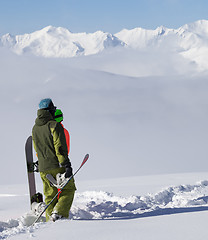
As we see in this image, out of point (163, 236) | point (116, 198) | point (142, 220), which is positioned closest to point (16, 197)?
point (116, 198)

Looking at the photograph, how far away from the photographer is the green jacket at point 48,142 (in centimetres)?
499

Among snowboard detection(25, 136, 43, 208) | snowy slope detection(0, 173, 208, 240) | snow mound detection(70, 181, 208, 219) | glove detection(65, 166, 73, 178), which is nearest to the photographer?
snowy slope detection(0, 173, 208, 240)

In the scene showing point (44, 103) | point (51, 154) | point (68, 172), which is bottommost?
point (68, 172)

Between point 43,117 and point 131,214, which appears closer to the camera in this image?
point 43,117

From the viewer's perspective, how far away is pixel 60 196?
17.0 ft

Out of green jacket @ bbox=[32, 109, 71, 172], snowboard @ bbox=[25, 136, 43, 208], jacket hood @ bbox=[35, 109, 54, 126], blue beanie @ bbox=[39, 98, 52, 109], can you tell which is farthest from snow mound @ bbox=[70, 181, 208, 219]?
blue beanie @ bbox=[39, 98, 52, 109]

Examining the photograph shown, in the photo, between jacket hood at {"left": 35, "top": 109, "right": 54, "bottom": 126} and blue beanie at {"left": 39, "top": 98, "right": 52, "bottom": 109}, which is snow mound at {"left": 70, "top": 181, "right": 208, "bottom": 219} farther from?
blue beanie at {"left": 39, "top": 98, "right": 52, "bottom": 109}

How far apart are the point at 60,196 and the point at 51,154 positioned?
59cm

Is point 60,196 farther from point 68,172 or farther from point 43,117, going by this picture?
point 43,117

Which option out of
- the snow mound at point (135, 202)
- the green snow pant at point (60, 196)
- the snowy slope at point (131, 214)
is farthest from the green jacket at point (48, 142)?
the snow mound at point (135, 202)

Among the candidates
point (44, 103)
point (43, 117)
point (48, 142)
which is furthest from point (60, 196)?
point (44, 103)

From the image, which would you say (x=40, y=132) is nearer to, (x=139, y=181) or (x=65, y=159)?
(x=65, y=159)

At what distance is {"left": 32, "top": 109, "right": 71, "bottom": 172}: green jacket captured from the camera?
4992mm

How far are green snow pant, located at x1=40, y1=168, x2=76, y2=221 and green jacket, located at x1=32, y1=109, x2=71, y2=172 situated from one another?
0.10m
